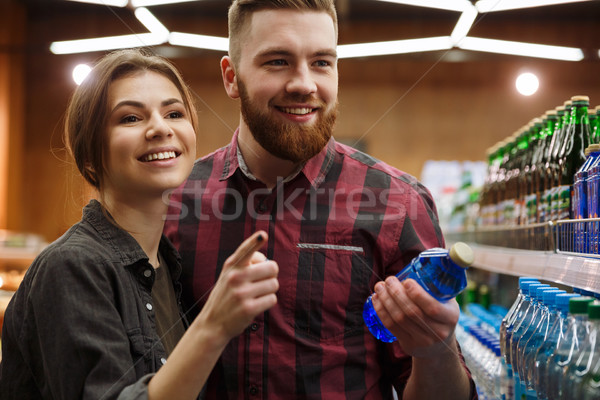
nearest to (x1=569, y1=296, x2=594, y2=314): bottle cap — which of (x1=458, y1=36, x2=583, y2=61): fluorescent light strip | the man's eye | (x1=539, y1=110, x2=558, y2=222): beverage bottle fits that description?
(x1=539, y1=110, x2=558, y2=222): beverage bottle

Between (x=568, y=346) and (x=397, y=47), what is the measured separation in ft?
12.6

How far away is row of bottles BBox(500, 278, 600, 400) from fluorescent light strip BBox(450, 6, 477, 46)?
8.89 ft

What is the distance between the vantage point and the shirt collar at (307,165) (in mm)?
1676

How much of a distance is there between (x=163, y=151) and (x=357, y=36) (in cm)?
669

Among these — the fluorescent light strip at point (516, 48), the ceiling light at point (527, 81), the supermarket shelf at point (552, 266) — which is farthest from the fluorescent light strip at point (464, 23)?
the supermarket shelf at point (552, 266)

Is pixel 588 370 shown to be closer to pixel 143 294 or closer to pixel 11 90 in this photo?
pixel 143 294

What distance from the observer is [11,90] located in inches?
300

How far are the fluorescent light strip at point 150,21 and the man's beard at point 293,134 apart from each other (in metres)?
2.69

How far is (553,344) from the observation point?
4.38 ft

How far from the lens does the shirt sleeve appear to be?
1.15 meters

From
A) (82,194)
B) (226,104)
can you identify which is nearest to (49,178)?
(226,104)

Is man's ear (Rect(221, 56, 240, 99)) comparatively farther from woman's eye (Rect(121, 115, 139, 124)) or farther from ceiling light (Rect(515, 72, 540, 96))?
ceiling light (Rect(515, 72, 540, 96))

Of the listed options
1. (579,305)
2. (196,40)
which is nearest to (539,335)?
(579,305)

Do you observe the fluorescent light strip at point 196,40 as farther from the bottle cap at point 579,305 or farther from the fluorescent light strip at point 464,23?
the bottle cap at point 579,305
